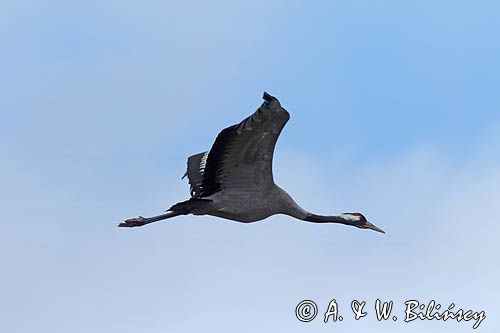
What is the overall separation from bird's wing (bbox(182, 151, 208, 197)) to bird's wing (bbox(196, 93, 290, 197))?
826 mm

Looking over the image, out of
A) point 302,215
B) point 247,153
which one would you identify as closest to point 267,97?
point 247,153

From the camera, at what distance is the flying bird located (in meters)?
20.3

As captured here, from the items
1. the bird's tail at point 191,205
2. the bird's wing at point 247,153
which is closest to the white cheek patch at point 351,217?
the bird's wing at point 247,153

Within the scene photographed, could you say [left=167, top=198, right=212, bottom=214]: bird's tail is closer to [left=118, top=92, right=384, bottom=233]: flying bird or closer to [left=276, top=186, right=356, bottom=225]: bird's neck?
[left=118, top=92, right=384, bottom=233]: flying bird

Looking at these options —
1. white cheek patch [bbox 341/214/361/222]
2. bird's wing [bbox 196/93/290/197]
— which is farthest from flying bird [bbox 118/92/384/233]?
white cheek patch [bbox 341/214/361/222]

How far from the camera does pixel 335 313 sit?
2119 centimetres

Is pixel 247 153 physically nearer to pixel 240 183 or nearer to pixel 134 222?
pixel 240 183

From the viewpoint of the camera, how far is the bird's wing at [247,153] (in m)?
19.6

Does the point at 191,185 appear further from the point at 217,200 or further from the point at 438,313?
the point at 438,313

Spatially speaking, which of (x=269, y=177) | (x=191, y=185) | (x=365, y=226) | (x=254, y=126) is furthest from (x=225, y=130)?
(x=365, y=226)

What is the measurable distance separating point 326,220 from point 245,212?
2338 mm

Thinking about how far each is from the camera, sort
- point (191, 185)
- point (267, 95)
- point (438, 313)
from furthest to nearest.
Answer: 1. point (191, 185)
2. point (438, 313)
3. point (267, 95)

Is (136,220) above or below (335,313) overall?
above

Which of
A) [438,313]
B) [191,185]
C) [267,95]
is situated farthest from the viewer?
[191,185]
